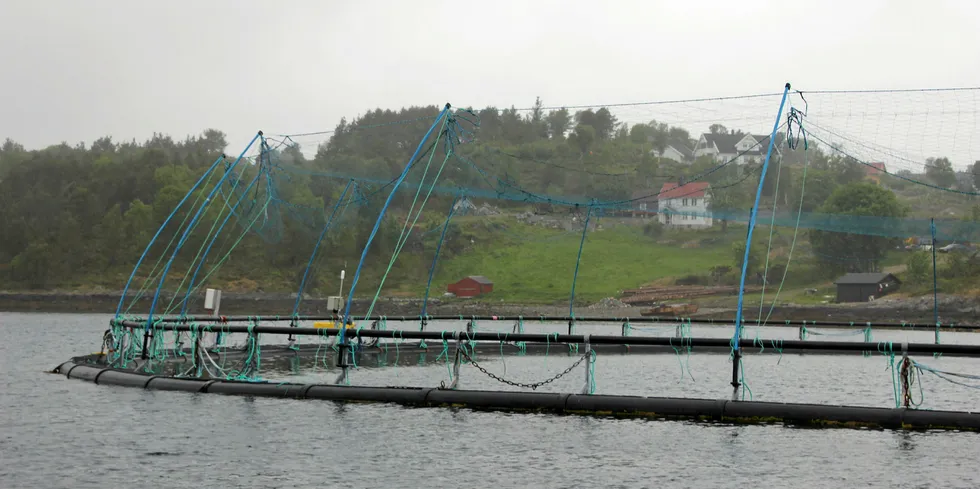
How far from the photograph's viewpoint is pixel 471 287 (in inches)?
5586

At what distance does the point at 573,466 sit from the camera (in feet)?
55.3

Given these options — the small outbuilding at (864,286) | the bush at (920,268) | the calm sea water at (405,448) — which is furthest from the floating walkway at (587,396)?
the bush at (920,268)

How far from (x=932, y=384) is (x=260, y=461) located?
27640 millimetres

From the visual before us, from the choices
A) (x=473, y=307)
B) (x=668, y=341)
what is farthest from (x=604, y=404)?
(x=473, y=307)

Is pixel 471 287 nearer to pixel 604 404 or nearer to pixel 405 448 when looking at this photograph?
pixel 604 404

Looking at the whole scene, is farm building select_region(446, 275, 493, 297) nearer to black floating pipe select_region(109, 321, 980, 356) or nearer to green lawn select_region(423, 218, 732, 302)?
green lawn select_region(423, 218, 732, 302)

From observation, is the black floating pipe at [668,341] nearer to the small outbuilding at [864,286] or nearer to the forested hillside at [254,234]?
the forested hillside at [254,234]

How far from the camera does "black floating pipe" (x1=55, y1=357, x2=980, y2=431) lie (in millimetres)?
20625

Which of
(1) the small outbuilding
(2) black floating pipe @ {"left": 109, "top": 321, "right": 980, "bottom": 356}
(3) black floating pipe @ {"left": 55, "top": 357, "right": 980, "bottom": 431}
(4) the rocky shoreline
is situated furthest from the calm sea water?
(1) the small outbuilding

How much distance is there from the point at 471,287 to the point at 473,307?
29.0 feet

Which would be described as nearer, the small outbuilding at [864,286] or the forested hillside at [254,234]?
the small outbuilding at [864,286]

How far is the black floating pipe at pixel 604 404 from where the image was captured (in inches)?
812

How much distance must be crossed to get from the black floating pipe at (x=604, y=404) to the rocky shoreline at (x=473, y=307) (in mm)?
94712

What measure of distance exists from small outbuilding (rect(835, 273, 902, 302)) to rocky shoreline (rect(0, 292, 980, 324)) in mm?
2729
